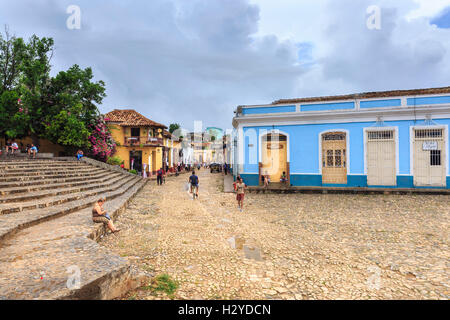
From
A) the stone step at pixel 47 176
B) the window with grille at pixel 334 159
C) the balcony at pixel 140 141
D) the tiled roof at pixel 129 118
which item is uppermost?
the tiled roof at pixel 129 118

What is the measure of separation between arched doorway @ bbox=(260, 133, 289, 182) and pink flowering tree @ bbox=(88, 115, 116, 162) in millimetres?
13335

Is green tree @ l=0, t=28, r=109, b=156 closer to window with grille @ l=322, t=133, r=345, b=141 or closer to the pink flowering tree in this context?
the pink flowering tree

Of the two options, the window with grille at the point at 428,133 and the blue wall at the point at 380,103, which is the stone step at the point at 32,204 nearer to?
the blue wall at the point at 380,103

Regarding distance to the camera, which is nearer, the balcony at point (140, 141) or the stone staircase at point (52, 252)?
the stone staircase at point (52, 252)

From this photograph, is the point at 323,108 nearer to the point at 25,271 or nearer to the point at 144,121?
the point at 25,271

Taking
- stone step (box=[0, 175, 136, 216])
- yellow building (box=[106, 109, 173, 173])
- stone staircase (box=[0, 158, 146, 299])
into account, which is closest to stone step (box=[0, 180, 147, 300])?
stone staircase (box=[0, 158, 146, 299])

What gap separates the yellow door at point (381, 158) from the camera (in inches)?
481

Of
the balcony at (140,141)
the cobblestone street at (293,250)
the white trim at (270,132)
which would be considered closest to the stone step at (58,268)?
the cobblestone street at (293,250)

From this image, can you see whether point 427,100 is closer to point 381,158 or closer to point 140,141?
point 381,158

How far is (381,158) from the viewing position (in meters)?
12.3

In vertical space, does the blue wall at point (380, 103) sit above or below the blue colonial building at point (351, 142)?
above

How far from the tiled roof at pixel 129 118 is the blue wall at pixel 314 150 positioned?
13770 mm
